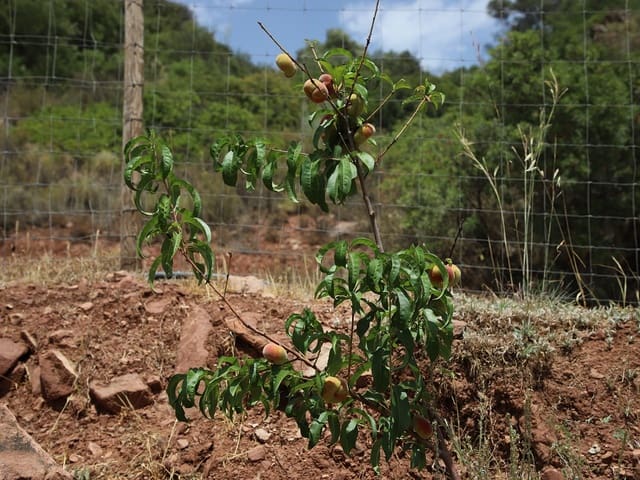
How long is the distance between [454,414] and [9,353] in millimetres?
2304

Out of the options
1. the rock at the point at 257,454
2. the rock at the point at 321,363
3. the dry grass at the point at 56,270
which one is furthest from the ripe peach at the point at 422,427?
the dry grass at the point at 56,270

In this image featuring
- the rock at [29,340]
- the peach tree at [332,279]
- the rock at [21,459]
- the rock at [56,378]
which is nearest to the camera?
the peach tree at [332,279]

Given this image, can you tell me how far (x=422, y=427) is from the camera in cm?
205

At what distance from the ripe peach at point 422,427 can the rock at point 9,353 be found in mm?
2532

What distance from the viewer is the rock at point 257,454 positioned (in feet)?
9.79

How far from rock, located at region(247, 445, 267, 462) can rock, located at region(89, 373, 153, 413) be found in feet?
2.37

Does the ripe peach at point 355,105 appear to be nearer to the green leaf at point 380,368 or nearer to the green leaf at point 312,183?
the green leaf at point 312,183

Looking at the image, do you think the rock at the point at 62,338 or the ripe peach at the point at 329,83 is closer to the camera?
the ripe peach at the point at 329,83

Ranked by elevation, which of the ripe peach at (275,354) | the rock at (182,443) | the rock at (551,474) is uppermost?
the ripe peach at (275,354)

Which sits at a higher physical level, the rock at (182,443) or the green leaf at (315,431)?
the green leaf at (315,431)

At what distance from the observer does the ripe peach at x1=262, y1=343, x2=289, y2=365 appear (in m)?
2.02

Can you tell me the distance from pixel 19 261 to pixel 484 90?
4.40 m

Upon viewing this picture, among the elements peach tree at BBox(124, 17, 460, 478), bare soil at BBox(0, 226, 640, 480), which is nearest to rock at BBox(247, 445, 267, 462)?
bare soil at BBox(0, 226, 640, 480)

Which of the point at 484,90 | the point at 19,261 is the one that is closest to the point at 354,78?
the point at 19,261
